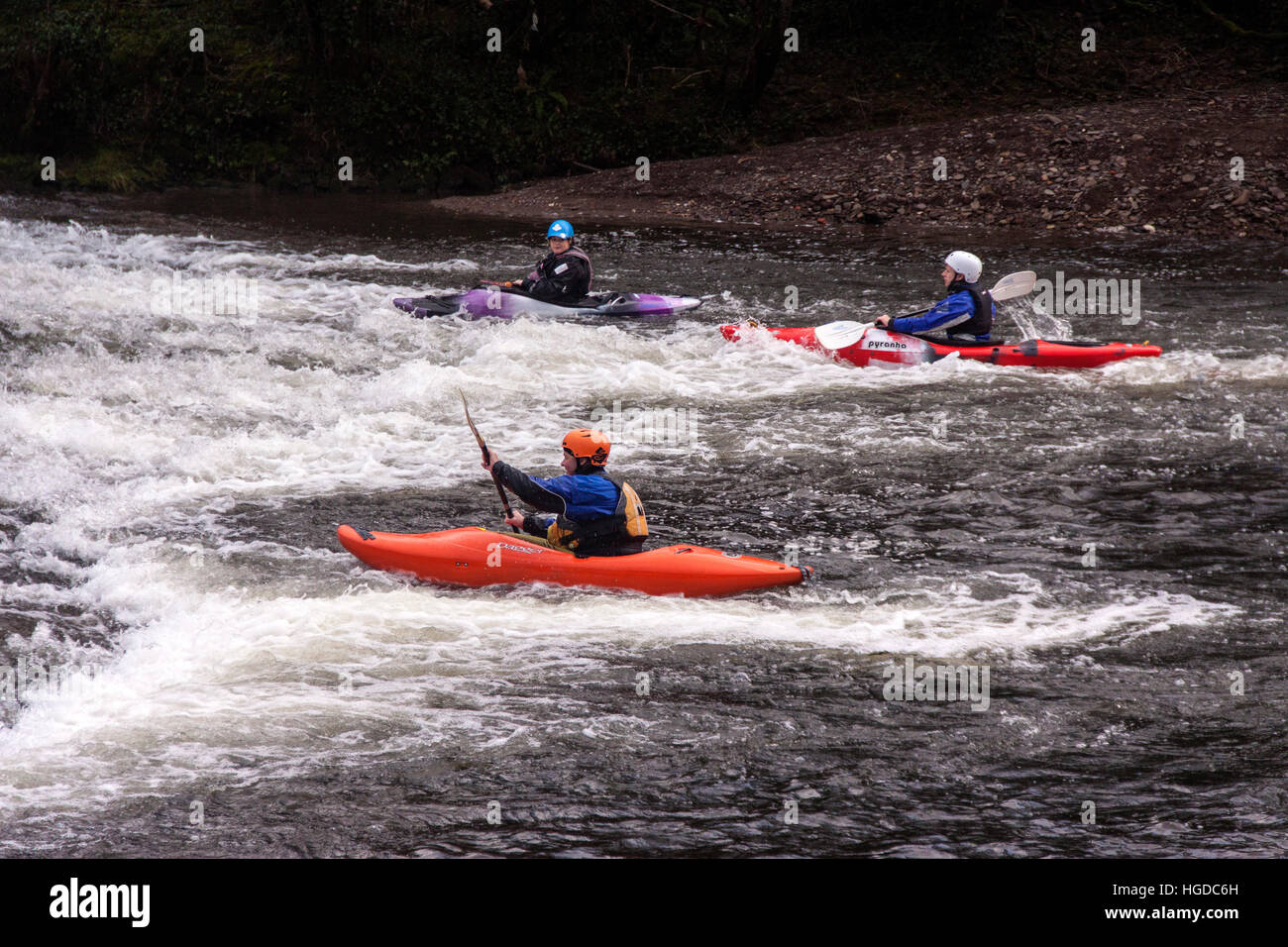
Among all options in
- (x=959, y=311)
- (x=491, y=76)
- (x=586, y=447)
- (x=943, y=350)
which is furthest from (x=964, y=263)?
(x=491, y=76)

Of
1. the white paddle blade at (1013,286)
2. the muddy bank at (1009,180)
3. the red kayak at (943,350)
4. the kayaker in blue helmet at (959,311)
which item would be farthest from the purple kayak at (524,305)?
the muddy bank at (1009,180)

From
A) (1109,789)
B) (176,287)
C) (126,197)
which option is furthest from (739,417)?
(126,197)

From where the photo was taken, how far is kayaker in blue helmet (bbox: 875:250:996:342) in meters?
10.9

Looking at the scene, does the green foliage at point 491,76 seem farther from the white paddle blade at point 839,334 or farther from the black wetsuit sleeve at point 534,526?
the black wetsuit sleeve at point 534,526

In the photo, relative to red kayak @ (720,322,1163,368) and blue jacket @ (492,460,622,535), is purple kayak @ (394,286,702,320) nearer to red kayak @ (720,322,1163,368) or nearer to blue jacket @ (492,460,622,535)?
red kayak @ (720,322,1163,368)

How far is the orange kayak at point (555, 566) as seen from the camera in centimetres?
664

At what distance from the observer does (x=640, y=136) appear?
22125 millimetres

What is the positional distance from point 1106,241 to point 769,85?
29.2 ft

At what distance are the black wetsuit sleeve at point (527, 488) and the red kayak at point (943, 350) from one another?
17.5ft

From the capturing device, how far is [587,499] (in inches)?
264

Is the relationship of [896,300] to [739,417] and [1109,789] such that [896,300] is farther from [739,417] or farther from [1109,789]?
[1109,789]

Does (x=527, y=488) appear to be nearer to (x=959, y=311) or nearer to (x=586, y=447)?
(x=586, y=447)

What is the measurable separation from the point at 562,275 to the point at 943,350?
13.5ft

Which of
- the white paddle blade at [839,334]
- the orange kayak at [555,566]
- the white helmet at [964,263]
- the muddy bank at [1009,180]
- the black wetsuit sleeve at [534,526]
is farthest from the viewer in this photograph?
the muddy bank at [1009,180]
